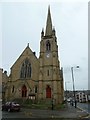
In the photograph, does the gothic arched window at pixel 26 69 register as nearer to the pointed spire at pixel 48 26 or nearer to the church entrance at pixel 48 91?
the church entrance at pixel 48 91

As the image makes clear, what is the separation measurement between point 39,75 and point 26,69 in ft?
14.8

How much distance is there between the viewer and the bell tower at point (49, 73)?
5278cm

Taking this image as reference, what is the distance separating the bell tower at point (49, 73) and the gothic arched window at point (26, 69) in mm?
3453

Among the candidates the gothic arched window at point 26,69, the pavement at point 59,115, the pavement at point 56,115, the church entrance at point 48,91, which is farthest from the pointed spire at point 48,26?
the pavement at point 59,115

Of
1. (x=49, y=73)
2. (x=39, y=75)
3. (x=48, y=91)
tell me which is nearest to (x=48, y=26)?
(x=49, y=73)

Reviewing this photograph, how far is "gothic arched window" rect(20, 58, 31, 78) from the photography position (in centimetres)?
5619

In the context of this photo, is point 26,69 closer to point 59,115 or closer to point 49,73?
point 49,73

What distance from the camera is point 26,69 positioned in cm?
5688

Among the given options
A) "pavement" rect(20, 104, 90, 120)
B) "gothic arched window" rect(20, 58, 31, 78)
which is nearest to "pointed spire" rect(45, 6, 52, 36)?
"gothic arched window" rect(20, 58, 31, 78)

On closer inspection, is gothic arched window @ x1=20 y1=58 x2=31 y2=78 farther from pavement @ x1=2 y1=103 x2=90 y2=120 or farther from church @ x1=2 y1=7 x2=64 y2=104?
pavement @ x1=2 y1=103 x2=90 y2=120

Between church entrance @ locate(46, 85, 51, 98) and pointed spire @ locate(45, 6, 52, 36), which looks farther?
pointed spire @ locate(45, 6, 52, 36)

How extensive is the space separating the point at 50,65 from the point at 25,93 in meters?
9.10

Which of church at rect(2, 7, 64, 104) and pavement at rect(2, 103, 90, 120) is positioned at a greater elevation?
church at rect(2, 7, 64, 104)

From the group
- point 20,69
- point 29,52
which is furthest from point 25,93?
point 29,52
